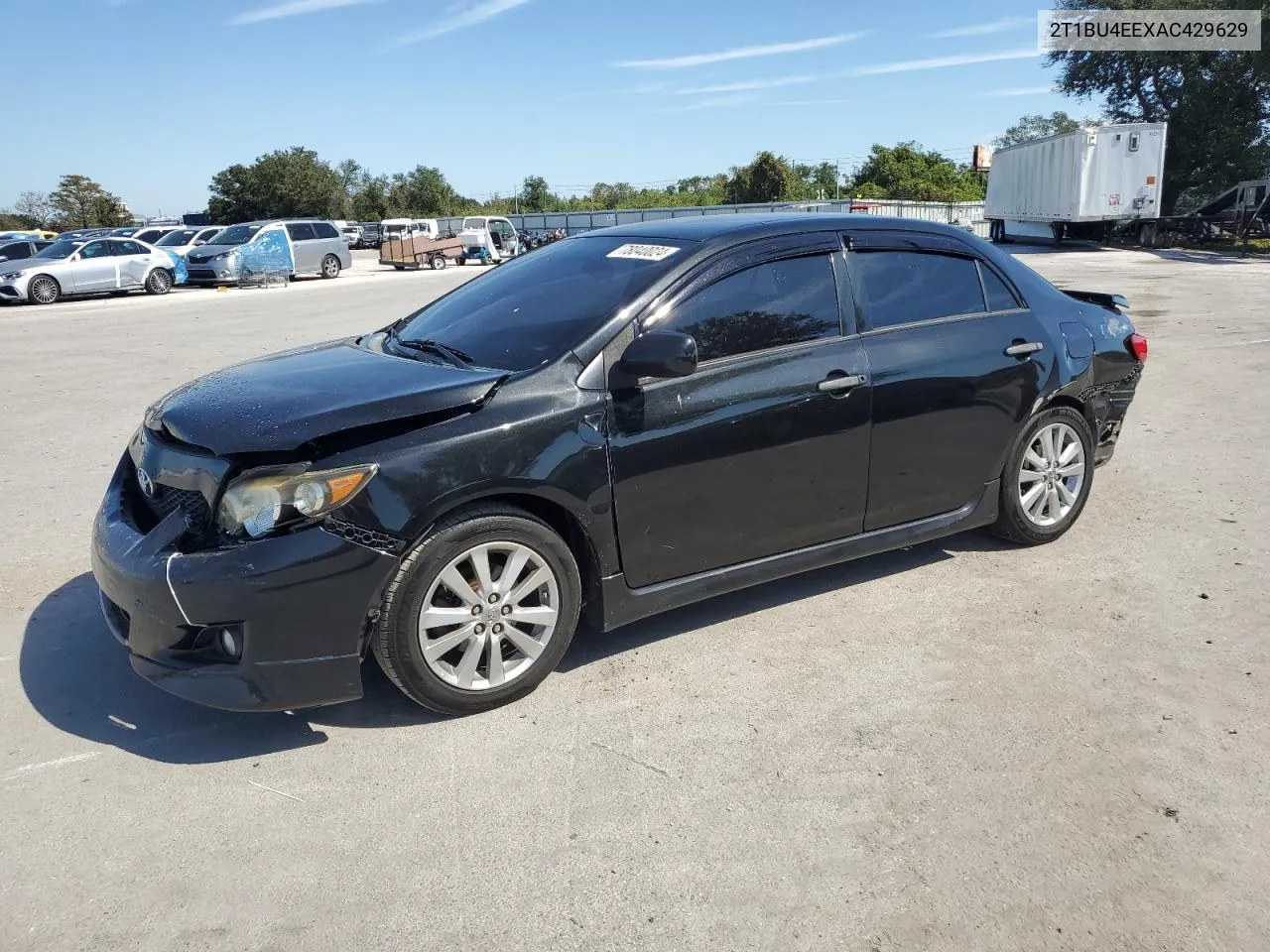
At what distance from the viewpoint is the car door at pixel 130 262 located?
24.4 m

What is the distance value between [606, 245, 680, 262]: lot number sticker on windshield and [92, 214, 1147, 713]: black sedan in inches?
1.1

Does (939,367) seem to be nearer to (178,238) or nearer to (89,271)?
(89,271)

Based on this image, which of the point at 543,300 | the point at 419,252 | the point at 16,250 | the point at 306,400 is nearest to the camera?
A: the point at 306,400

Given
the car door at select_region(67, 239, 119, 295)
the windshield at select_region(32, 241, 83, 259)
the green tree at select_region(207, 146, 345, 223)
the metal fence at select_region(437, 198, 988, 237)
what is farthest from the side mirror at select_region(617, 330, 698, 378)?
the green tree at select_region(207, 146, 345, 223)

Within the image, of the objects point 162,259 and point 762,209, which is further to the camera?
point 762,209

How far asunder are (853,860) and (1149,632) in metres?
2.10

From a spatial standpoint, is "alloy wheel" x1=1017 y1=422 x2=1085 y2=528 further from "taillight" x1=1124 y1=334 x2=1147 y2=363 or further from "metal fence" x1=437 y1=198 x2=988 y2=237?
"metal fence" x1=437 y1=198 x2=988 y2=237

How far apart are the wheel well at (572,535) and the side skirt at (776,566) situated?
0.05m

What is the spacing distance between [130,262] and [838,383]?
81.6 feet

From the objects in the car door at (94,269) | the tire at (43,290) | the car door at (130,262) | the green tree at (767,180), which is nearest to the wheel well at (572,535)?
the tire at (43,290)

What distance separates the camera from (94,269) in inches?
936

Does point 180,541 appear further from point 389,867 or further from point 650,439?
point 650,439

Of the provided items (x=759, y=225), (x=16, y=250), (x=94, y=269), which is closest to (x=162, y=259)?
(x=94, y=269)

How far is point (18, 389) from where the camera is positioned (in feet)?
33.8
